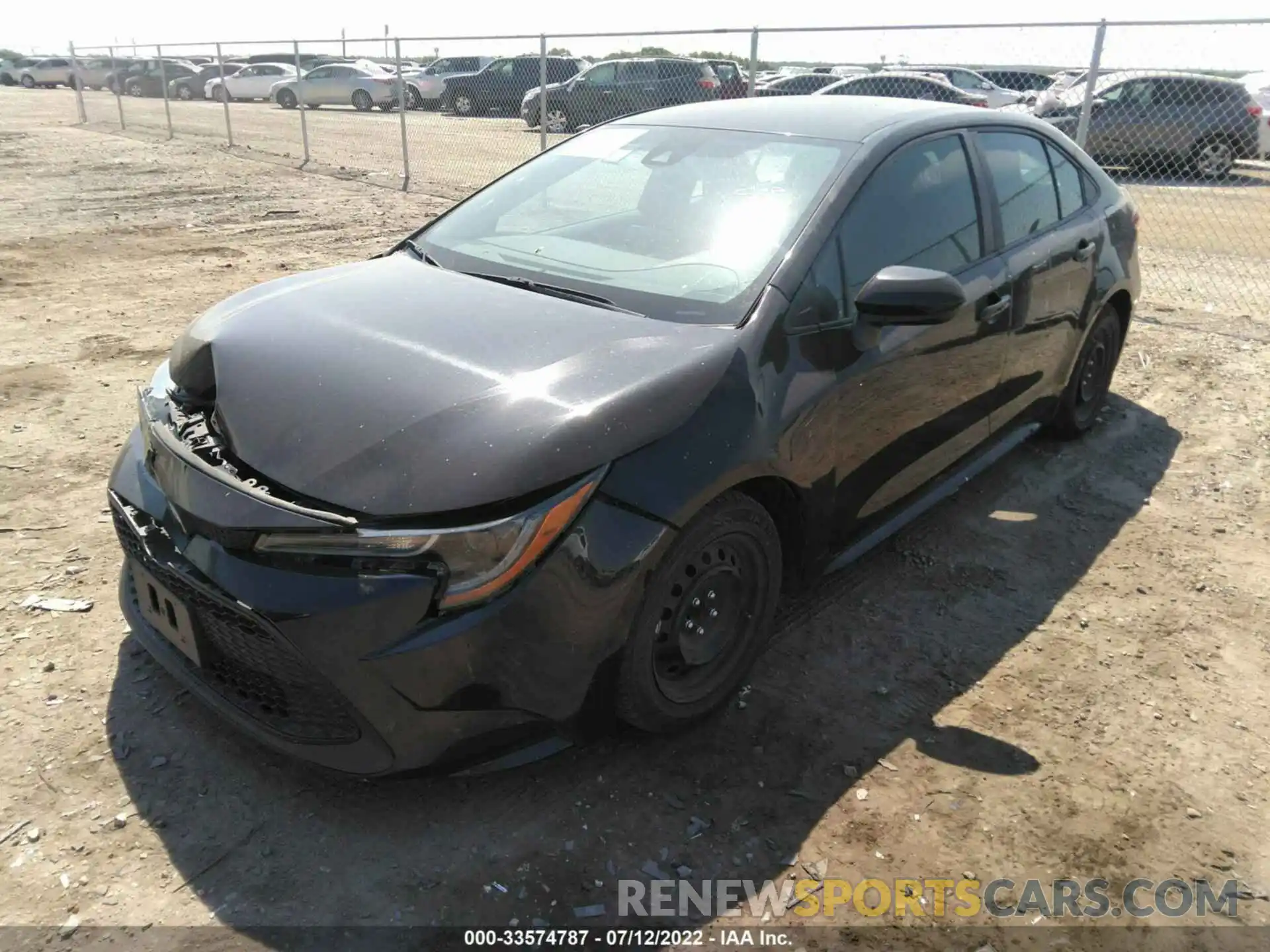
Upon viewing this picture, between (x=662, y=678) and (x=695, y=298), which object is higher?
(x=695, y=298)

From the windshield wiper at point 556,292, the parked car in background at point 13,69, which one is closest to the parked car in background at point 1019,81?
the windshield wiper at point 556,292

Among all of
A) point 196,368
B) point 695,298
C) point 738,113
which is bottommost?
point 196,368

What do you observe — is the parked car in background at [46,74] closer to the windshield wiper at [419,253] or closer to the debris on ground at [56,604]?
the windshield wiper at [419,253]

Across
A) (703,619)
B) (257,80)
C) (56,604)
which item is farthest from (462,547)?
(257,80)

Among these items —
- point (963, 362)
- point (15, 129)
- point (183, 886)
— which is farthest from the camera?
point (15, 129)

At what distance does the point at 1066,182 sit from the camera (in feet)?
14.5

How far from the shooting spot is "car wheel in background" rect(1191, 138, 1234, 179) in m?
14.1

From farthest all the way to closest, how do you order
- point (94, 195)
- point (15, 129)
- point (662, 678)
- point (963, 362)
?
point (15, 129) < point (94, 195) < point (963, 362) < point (662, 678)

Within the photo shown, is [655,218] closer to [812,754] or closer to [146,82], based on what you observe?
[812,754]

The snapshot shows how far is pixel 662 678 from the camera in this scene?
2652 millimetres

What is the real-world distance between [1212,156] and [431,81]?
20.2 m

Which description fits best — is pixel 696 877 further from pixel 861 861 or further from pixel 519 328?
pixel 519 328

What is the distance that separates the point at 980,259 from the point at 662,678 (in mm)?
2069

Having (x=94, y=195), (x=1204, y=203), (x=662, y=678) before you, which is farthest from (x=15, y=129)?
(x=662, y=678)
